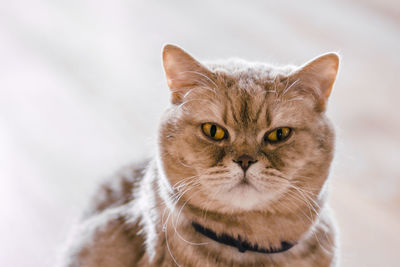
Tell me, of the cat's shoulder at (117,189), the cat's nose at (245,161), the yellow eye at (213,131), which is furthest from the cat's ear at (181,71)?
the cat's shoulder at (117,189)

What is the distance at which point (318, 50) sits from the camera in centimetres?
247

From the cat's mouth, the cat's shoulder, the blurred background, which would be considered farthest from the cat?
the cat's shoulder

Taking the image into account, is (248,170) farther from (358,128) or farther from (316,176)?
(358,128)

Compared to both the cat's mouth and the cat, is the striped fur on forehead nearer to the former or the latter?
the cat

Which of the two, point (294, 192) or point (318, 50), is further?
point (318, 50)

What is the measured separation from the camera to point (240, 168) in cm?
96

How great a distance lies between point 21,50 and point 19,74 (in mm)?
293

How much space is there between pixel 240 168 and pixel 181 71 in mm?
293

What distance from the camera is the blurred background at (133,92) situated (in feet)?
5.69

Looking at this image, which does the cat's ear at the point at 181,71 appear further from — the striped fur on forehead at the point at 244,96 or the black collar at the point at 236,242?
the black collar at the point at 236,242

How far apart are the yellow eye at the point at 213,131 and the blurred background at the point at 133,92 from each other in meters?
0.30

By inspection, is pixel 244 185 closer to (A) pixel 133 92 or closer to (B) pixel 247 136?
(B) pixel 247 136

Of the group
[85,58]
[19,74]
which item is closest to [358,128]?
[85,58]

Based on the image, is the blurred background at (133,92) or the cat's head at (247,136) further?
the blurred background at (133,92)
